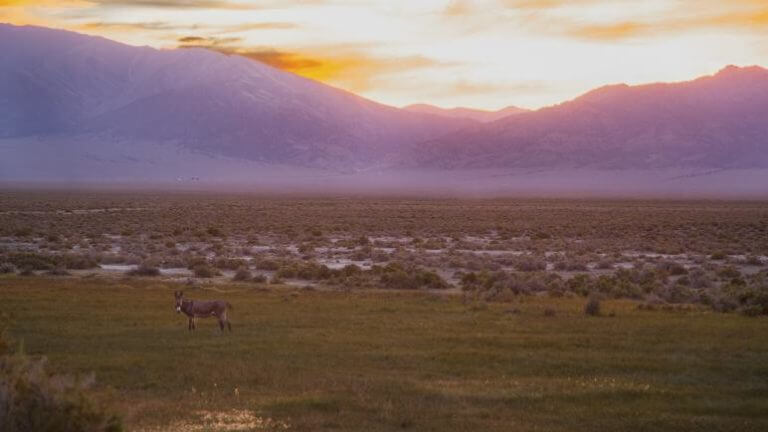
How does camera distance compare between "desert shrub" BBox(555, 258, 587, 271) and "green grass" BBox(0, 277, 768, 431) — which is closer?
"green grass" BBox(0, 277, 768, 431)

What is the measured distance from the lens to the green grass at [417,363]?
12492mm

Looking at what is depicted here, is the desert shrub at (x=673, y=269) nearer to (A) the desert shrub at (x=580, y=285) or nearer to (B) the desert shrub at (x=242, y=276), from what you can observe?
(A) the desert shrub at (x=580, y=285)

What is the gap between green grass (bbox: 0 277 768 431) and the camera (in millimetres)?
12492

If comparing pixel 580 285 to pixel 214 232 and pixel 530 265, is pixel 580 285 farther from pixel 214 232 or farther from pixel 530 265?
pixel 214 232

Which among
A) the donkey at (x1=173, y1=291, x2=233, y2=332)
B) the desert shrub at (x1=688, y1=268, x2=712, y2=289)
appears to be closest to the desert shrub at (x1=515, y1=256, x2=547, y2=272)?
the desert shrub at (x1=688, y1=268, x2=712, y2=289)

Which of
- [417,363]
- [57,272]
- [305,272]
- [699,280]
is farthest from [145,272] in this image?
[417,363]

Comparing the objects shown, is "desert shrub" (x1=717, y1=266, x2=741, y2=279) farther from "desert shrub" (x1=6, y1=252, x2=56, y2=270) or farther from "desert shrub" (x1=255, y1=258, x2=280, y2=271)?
"desert shrub" (x1=6, y1=252, x2=56, y2=270)

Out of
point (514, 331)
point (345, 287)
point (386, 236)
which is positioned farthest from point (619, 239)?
point (514, 331)

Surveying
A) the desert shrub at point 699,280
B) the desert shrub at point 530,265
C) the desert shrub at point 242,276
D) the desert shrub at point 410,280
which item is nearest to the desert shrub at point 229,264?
the desert shrub at point 242,276

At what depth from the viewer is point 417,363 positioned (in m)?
16.0

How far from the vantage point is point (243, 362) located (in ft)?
51.8

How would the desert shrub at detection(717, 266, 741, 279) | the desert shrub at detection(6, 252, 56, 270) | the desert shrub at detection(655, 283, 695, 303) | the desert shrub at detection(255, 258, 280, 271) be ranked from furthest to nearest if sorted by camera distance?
the desert shrub at detection(255, 258, 280, 271)
the desert shrub at detection(6, 252, 56, 270)
the desert shrub at detection(717, 266, 741, 279)
the desert shrub at detection(655, 283, 695, 303)

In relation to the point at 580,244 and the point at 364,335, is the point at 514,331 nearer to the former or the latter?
the point at 364,335

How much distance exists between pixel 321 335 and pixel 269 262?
62.0ft
